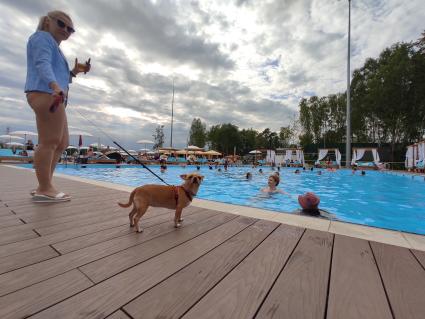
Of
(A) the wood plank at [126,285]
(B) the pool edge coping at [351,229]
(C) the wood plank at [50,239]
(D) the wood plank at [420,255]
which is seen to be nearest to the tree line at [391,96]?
(B) the pool edge coping at [351,229]

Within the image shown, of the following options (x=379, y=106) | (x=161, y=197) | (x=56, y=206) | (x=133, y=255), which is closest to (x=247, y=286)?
(x=133, y=255)

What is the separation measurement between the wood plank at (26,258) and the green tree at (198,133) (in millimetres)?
66398

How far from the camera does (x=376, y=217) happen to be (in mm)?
6605

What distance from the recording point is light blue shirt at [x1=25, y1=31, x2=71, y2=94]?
124 inches

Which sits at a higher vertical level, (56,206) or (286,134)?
(286,134)

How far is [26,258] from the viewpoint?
1.65 meters

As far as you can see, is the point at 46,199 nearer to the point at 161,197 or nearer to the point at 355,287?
the point at 161,197

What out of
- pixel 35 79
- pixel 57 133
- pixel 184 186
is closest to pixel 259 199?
pixel 184 186

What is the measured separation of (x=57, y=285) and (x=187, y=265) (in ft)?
2.60

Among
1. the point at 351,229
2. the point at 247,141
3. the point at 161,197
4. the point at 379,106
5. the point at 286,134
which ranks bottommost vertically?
the point at 351,229

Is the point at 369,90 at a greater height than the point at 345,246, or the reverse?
the point at 369,90

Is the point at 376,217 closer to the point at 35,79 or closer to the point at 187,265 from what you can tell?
the point at 187,265

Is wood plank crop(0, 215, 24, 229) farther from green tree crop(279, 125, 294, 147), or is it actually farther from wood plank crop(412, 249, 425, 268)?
green tree crop(279, 125, 294, 147)

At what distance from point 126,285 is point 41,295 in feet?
1.41
